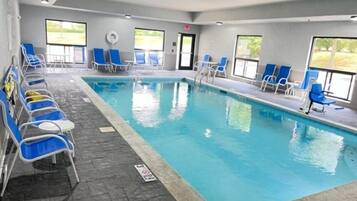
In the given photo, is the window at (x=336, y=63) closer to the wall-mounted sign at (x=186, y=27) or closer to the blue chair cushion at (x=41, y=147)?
the wall-mounted sign at (x=186, y=27)

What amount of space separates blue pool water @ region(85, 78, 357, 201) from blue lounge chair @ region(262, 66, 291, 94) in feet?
4.87

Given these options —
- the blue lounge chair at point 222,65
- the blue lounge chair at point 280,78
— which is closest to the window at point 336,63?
the blue lounge chair at point 280,78

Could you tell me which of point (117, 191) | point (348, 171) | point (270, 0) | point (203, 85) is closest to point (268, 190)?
point (348, 171)

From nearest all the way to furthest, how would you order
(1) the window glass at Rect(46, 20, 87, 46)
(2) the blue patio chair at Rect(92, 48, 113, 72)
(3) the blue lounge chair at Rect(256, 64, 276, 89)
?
1. (3) the blue lounge chair at Rect(256, 64, 276, 89)
2. (1) the window glass at Rect(46, 20, 87, 46)
3. (2) the blue patio chair at Rect(92, 48, 113, 72)

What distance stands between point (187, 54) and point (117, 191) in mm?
11511

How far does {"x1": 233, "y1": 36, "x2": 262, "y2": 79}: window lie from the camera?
406 inches

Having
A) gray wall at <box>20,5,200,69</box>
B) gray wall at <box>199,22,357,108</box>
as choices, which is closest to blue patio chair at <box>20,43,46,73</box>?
gray wall at <box>20,5,200,69</box>

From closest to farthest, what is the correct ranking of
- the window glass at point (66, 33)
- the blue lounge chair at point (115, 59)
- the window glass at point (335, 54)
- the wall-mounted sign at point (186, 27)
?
the window glass at point (335, 54) < the window glass at point (66, 33) < the blue lounge chair at point (115, 59) < the wall-mounted sign at point (186, 27)

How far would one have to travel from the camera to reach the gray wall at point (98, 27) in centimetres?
992

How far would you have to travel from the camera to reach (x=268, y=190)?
3.45 m

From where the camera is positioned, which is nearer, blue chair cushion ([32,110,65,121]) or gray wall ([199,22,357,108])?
blue chair cushion ([32,110,65,121])

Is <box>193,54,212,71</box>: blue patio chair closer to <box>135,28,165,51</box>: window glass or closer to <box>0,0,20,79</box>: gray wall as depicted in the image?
<box>135,28,165,51</box>: window glass

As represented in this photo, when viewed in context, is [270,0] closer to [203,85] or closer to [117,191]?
[203,85]

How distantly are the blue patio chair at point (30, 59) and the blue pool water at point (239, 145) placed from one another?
2.24m
